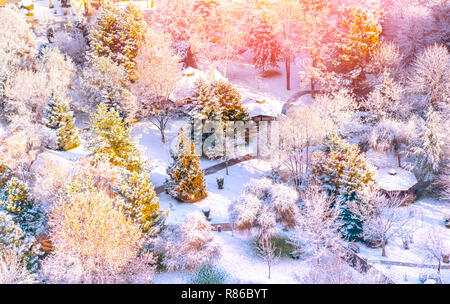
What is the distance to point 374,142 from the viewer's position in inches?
1409

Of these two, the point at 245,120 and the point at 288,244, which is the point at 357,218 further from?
the point at 245,120

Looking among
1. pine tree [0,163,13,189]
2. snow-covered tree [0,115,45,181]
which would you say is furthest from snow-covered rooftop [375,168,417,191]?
pine tree [0,163,13,189]

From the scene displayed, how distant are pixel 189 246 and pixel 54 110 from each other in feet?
71.2

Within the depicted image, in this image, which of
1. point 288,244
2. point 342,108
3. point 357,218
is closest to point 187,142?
point 288,244

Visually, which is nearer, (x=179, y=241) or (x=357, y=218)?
(x=179, y=241)

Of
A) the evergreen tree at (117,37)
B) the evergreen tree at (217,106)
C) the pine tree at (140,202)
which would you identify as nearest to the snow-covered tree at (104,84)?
the evergreen tree at (117,37)

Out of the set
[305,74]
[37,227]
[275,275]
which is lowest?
[275,275]

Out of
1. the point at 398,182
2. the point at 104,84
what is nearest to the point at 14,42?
the point at 104,84

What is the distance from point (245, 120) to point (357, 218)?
17660 mm

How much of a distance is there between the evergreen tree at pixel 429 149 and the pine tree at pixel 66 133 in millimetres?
32681

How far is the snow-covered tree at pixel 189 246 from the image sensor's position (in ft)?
80.9

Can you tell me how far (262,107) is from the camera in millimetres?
43531

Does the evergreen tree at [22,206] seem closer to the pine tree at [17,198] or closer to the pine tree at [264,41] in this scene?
the pine tree at [17,198]

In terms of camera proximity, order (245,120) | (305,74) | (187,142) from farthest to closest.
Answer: (305,74) < (245,120) < (187,142)
